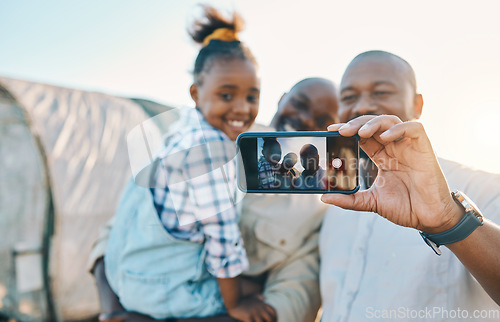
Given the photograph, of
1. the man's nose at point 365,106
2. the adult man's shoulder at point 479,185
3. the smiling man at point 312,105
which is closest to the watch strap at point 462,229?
the adult man's shoulder at point 479,185

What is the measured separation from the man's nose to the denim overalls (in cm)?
95

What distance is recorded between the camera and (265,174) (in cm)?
103

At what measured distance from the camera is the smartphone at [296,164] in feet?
3.26

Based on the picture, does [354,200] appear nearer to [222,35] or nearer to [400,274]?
[400,274]

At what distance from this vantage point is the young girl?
1.41 meters

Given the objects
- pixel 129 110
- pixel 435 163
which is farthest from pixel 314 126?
pixel 129 110

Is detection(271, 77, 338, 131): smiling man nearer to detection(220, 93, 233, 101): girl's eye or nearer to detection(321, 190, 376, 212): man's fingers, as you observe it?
detection(220, 93, 233, 101): girl's eye

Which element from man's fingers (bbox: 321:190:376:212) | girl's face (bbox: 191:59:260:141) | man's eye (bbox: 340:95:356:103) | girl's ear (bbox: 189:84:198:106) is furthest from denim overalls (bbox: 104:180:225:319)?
man's eye (bbox: 340:95:356:103)

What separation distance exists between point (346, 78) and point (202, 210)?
37.0 inches

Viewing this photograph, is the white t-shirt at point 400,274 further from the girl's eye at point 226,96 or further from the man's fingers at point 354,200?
the girl's eye at point 226,96

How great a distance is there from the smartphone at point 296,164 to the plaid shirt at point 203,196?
1.35 ft

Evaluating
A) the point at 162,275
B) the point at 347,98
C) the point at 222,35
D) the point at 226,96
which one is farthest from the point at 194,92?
the point at 162,275

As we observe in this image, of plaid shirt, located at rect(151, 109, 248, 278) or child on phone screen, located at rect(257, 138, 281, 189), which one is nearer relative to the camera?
child on phone screen, located at rect(257, 138, 281, 189)

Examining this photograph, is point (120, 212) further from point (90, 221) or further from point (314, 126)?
point (90, 221)
